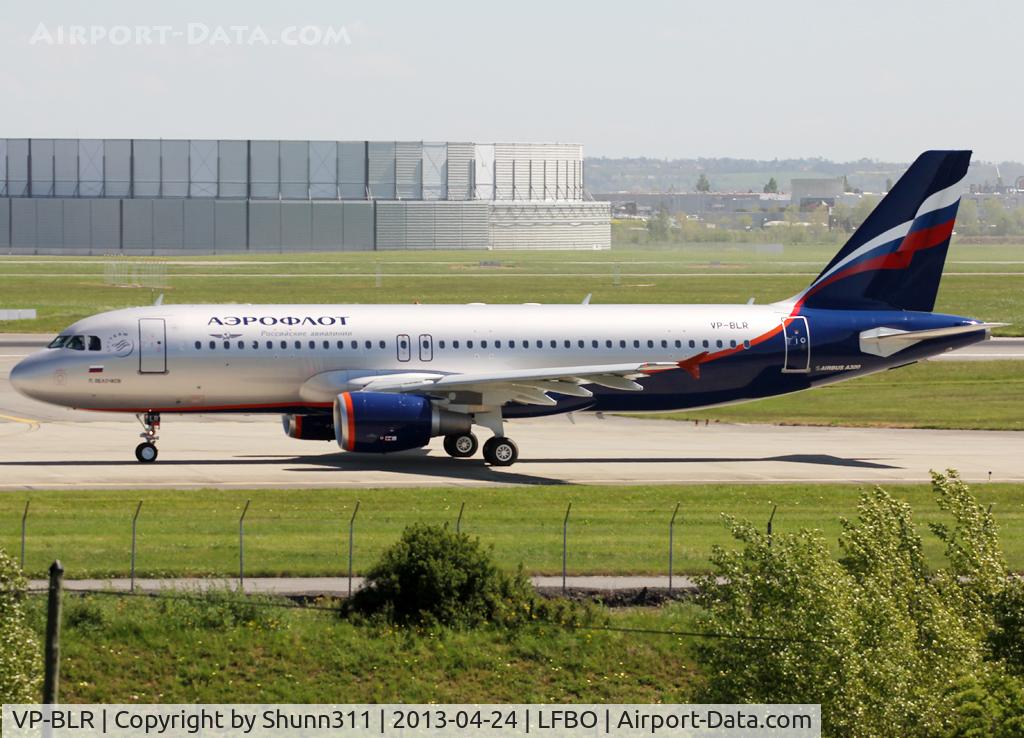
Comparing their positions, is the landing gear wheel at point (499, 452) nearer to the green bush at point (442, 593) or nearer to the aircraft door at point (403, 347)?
the aircraft door at point (403, 347)

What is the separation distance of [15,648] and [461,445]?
24840 millimetres

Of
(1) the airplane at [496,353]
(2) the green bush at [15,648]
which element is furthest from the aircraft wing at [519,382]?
(2) the green bush at [15,648]

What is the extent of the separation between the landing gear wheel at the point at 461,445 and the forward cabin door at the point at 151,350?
28.2 ft

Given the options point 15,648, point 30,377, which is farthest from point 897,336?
point 15,648

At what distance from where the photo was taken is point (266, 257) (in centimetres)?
18588

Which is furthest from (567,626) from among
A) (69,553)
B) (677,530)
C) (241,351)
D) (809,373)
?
(809,373)

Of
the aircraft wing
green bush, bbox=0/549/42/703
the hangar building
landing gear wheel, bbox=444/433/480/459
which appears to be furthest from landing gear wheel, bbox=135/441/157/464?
the hangar building

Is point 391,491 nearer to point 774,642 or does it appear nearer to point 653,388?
point 653,388

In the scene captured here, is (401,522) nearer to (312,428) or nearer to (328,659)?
(328,659)

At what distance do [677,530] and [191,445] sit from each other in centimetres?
1954

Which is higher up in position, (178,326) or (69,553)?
(178,326)

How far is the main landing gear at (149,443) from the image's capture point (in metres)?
47.3

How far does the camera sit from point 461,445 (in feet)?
159

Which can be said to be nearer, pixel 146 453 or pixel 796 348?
pixel 146 453
